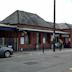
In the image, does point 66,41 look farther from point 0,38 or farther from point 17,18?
point 0,38

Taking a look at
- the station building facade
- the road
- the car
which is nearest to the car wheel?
the car

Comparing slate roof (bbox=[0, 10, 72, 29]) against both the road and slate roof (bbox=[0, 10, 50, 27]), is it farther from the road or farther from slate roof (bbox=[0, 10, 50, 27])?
the road

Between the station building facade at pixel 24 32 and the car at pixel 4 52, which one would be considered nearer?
the car at pixel 4 52

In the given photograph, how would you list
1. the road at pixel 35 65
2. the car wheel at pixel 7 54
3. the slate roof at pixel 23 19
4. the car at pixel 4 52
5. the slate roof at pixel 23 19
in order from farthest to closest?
the slate roof at pixel 23 19 < the slate roof at pixel 23 19 < the car wheel at pixel 7 54 < the car at pixel 4 52 < the road at pixel 35 65

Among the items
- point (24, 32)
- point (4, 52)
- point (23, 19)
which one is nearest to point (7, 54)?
point (4, 52)

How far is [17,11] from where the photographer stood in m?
43.1

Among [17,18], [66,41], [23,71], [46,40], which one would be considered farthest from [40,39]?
[23,71]

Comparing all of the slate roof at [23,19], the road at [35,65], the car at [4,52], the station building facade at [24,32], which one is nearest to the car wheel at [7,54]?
the car at [4,52]

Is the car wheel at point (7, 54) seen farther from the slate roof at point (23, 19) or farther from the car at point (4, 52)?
the slate roof at point (23, 19)

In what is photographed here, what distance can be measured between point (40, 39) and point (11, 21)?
633cm

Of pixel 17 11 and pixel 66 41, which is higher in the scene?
pixel 17 11

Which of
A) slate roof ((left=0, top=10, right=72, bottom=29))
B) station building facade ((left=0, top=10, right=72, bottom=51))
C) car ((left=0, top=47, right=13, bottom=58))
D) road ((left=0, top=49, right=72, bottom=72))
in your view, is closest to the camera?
road ((left=0, top=49, right=72, bottom=72))

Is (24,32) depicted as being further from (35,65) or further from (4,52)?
(35,65)

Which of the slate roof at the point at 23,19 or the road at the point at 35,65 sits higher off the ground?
the slate roof at the point at 23,19
